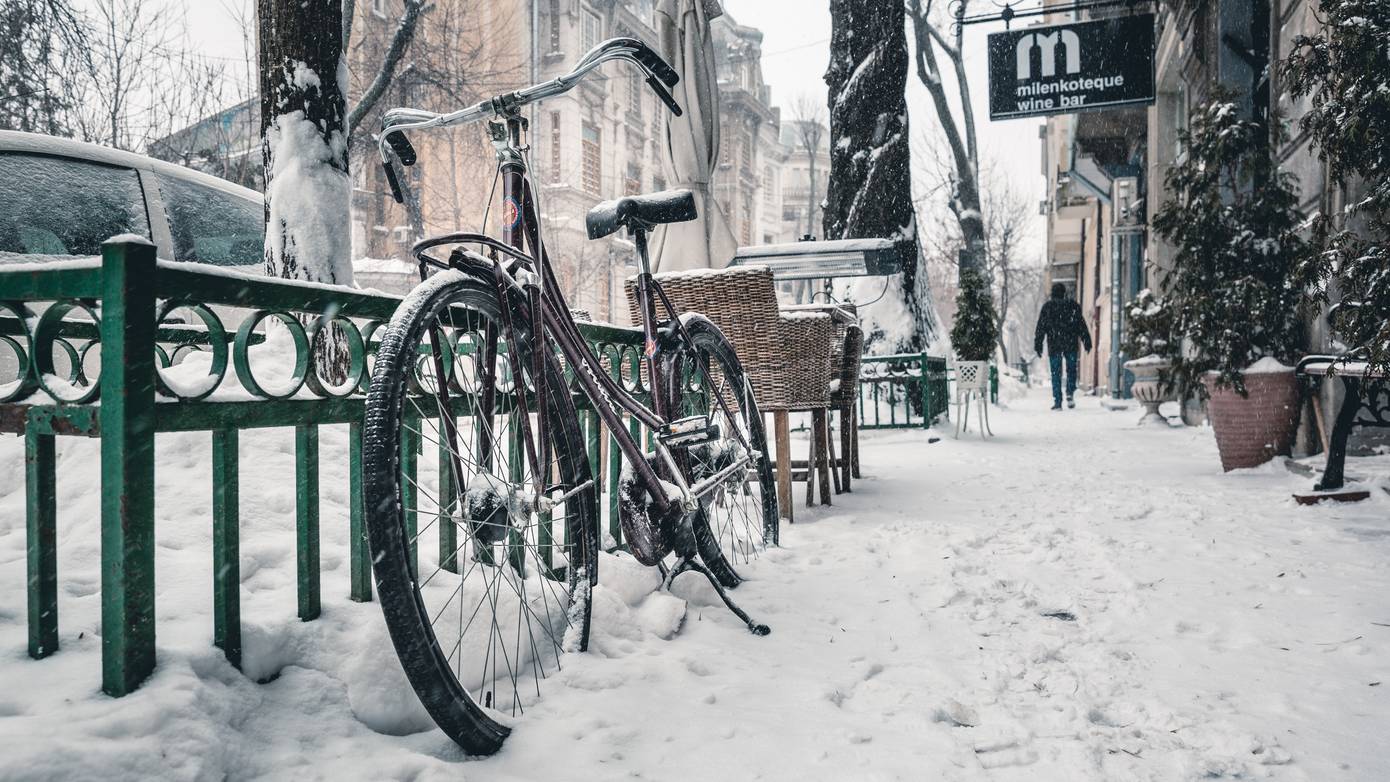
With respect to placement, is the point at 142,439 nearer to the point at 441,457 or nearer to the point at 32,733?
the point at 32,733

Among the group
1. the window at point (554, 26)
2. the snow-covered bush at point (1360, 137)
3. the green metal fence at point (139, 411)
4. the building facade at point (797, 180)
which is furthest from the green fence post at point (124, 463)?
the building facade at point (797, 180)

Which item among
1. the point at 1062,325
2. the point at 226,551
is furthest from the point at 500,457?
the point at 1062,325

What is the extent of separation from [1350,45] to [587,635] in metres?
4.27

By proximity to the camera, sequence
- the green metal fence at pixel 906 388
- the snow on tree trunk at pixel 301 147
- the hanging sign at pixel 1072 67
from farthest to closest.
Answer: the hanging sign at pixel 1072 67
the green metal fence at pixel 906 388
the snow on tree trunk at pixel 301 147

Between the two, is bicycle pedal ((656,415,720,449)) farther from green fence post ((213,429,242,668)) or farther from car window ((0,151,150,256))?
car window ((0,151,150,256))

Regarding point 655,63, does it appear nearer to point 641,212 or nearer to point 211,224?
point 641,212

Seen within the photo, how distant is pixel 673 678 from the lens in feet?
7.24

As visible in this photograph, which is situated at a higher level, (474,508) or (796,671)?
(474,508)

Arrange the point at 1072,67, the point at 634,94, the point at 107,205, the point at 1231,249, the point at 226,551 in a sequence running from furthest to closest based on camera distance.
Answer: the point at 634,94 → the point at 1072,67 → the point at 1231,249 → the point at 107,205 → the point at 226,551

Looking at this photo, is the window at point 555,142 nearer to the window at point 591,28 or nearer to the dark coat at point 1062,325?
the window at point 591,28

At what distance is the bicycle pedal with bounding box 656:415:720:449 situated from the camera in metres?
2.66

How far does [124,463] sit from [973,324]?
31.3 ft

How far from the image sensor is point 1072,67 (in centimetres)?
912

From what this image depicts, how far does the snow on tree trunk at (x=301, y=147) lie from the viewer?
368 cm
